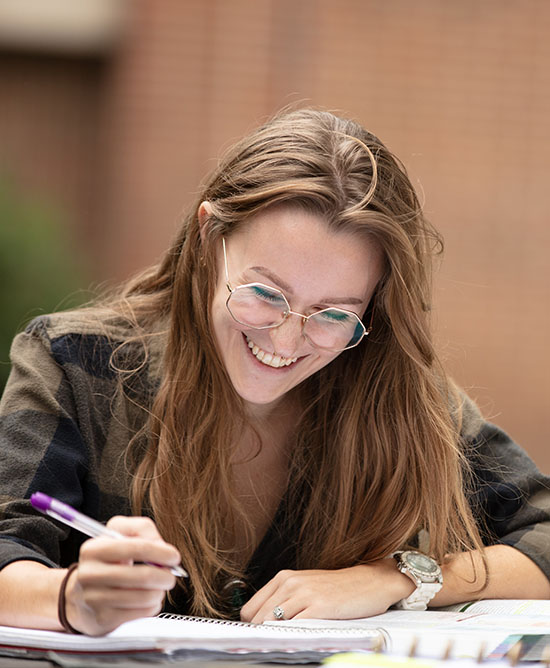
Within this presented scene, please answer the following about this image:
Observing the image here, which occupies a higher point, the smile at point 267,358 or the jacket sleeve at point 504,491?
the smile at point 267,358

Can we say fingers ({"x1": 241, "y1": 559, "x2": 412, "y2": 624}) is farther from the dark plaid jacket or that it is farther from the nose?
the nose

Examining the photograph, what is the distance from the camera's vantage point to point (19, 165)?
652 centimetres

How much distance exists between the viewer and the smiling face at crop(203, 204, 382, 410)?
6.24 feet

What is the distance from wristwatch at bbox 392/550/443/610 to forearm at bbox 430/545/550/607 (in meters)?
0.05

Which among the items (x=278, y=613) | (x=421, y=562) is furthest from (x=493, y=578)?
(x=278, y=613)

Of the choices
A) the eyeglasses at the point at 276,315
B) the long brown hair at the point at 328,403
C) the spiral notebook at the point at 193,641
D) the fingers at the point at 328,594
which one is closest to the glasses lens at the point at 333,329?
the eyeglasses at the point at 276,315

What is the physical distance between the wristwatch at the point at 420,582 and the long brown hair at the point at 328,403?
0.06 metres

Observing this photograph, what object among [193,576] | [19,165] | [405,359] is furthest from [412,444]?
[19,165]

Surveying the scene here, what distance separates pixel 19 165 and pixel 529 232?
317cm

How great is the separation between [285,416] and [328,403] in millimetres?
105

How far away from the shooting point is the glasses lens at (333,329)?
1.94 meters

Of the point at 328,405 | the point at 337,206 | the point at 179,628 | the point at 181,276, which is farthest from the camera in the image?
the point at 328,405

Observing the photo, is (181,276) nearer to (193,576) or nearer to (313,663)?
(193,576)

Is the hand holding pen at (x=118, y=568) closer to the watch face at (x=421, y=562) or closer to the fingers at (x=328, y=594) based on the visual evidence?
the fingers at (x=328, y=594)
